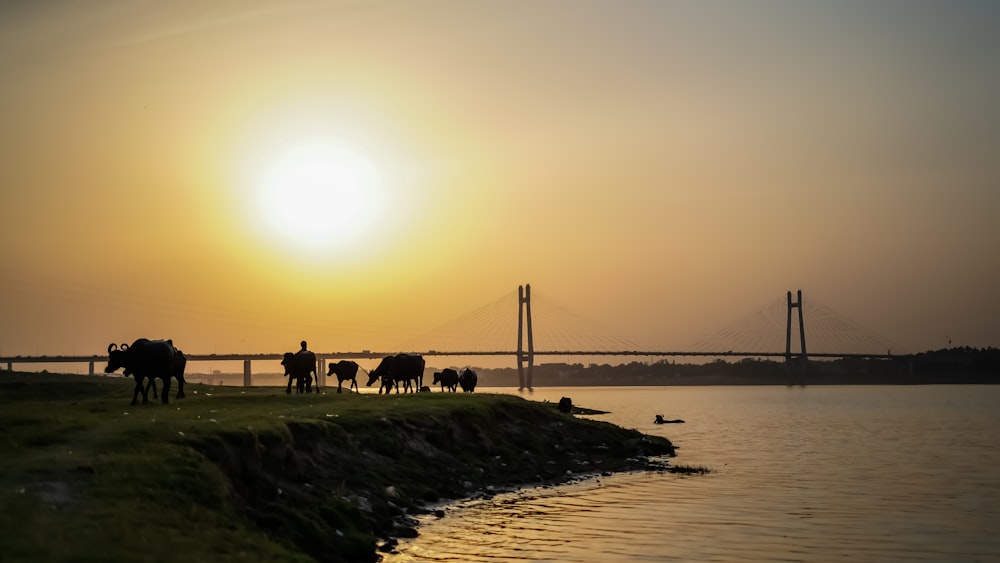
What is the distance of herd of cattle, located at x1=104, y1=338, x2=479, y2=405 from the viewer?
34.9m

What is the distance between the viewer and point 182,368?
39844mm

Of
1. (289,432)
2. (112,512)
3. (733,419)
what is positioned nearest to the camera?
(112,512)

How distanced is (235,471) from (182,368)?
678 inches

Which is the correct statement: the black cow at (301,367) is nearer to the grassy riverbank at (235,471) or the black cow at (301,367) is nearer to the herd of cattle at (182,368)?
the herd of cattle at (182,368)

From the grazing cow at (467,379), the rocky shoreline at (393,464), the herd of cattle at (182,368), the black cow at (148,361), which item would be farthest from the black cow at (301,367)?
the grazing cow at (467,379)

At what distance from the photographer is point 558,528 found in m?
28.1

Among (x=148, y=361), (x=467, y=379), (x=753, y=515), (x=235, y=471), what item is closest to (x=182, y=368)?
(x=148, y=361)

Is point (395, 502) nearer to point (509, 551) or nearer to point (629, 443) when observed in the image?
point (509, 551)

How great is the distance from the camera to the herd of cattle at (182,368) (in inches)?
1374

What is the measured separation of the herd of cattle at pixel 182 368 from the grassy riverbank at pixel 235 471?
129 cm

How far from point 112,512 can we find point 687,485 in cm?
2566

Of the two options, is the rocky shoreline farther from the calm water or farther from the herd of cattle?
the herd of cattle

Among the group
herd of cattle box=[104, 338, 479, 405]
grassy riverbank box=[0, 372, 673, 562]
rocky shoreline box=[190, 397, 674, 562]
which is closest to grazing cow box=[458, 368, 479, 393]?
herd of cattle box=[104, 338, 479, 405]

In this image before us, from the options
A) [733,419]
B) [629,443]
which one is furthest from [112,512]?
[733,419]
